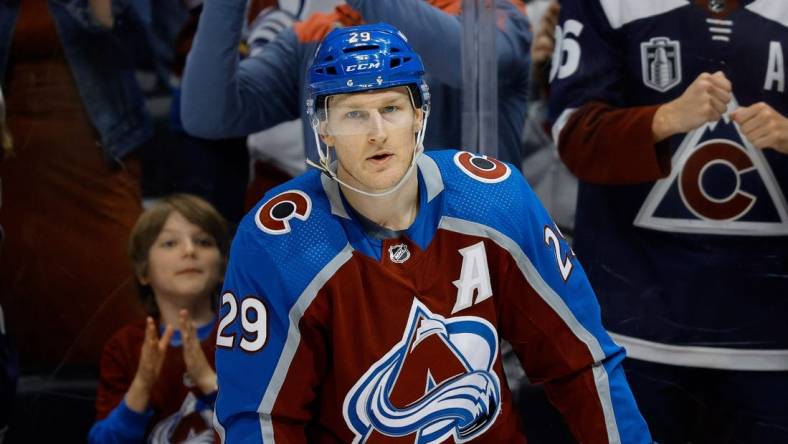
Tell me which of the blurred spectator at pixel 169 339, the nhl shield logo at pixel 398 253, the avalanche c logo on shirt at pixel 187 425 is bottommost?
the avalanche c logo on shirt at pixel 187 425

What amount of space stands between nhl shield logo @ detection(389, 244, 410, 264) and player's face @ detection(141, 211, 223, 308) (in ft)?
2.29

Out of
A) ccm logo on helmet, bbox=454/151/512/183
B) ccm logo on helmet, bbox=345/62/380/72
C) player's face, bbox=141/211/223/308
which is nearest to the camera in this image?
ccm logo on helmet, bbox=345/62/380/72

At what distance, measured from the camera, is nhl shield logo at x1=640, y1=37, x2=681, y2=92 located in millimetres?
1974

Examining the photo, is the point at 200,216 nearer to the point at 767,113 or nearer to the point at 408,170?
the point at 408,170

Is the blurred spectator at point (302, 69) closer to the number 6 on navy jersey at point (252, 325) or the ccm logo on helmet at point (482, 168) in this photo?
the ccm logo on helmet at point (482, 168)

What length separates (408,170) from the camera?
1633mm

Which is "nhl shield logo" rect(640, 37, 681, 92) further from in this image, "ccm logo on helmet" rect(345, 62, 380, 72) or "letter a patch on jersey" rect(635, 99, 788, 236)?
"ccm logo on helmet" rect(345, 62, 380, 72)

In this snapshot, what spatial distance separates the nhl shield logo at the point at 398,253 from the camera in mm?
1650

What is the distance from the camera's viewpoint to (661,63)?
1984 millimetres

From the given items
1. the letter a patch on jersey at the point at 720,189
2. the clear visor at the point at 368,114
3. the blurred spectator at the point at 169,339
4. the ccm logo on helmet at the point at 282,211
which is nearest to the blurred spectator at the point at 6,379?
the blurred spectator at the point at 169,339

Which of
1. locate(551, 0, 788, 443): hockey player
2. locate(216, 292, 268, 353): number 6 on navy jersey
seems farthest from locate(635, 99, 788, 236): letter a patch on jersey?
locate(216, 292, 268, 353): number 6 on navy jersey

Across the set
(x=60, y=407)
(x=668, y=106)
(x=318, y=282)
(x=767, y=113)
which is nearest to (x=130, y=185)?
(x=60, y=407)

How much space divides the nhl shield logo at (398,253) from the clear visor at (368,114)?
0.54ft

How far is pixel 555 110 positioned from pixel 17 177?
105 centimetres
